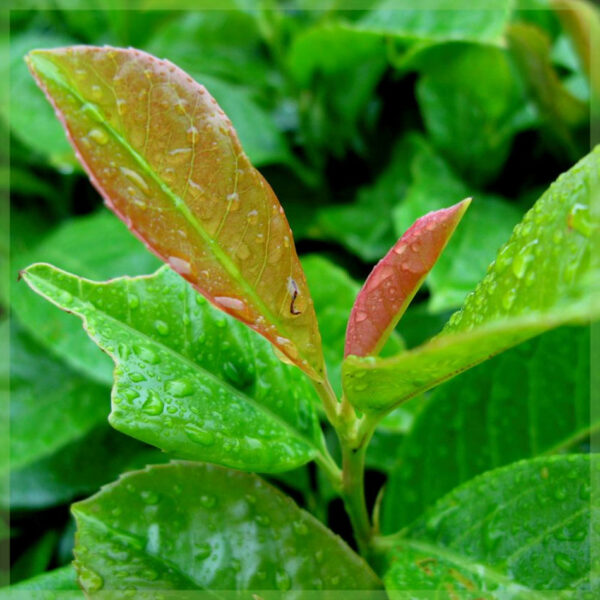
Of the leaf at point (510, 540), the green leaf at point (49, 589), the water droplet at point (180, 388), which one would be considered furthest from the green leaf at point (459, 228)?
the green leaf at point (49, 589)

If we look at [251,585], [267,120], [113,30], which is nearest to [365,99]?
[267,120]

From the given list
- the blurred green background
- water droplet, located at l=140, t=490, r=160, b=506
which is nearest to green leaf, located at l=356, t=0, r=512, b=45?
the blurred green background

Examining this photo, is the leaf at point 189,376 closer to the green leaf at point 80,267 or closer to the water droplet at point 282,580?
the water droplet at point 282,580

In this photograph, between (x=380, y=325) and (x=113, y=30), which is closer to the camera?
Result: (x=380, y=325)

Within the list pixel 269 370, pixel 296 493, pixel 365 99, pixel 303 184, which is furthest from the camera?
pixel 303 184

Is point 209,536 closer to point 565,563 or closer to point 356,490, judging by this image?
point 356,490

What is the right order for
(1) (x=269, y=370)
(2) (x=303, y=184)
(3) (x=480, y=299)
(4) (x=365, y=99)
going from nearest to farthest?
(3) (x=480, y=299)
(1) (x=269, y=370)
(4) (x=365, y=99)
(2) (x=303, y=184)

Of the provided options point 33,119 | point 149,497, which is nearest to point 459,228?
point 149,497

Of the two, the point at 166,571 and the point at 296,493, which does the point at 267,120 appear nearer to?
the point at 296,493
